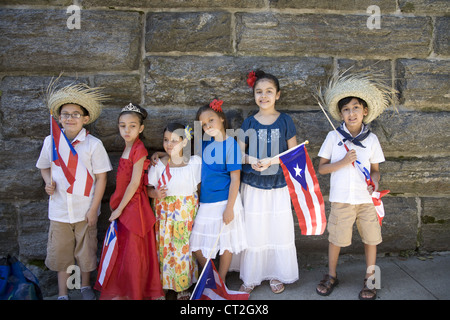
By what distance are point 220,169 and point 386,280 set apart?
171cm

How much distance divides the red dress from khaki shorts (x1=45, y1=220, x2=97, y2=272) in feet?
0.79

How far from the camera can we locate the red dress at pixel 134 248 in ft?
9.61

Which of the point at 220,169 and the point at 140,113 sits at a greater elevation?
the point at 140,113

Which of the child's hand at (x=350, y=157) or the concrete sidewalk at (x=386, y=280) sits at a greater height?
the child's hand at (x=350, y=157)

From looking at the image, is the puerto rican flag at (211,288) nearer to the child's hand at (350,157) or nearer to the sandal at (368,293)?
the sandal at (368,293)

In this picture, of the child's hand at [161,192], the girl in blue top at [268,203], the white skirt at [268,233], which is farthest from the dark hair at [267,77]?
the child's hand at [161,192]

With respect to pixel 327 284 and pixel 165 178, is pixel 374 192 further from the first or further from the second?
pixel 165 178

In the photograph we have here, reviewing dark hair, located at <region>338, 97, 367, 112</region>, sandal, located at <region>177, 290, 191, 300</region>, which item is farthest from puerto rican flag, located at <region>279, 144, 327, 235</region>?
sandal, located at <region>177, 290, 191, 300</region>

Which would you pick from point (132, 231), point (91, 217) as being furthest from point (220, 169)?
point (91, 217)

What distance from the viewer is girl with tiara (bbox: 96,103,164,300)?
2934 mm

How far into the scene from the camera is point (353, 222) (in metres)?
2.94

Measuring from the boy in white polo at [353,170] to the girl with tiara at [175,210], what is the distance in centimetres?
109

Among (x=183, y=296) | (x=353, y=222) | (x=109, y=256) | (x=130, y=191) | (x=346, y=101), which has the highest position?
(x=346, y=101)
